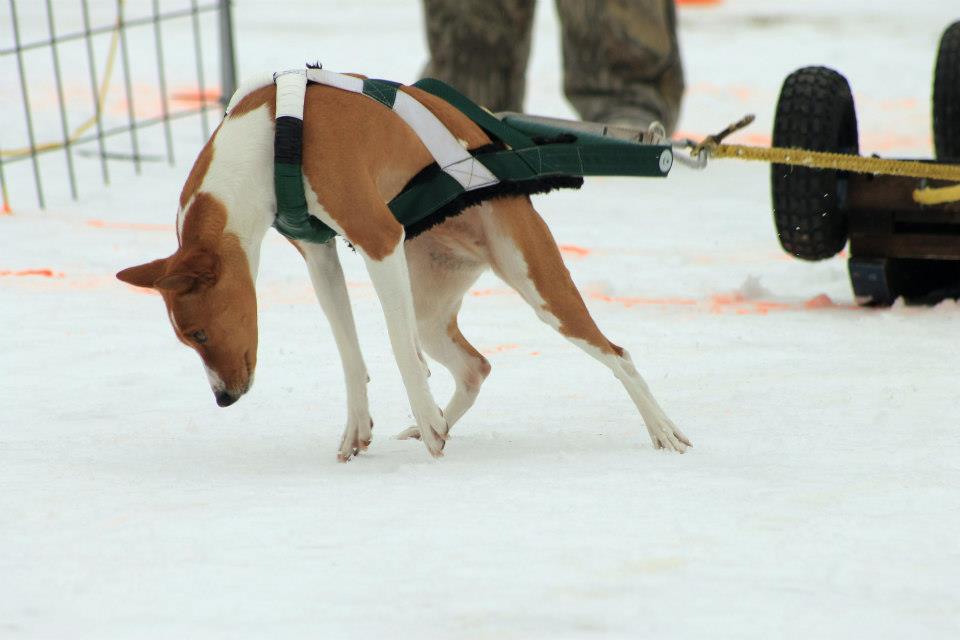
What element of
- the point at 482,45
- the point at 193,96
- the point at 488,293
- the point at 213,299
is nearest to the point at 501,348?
the point at 488,293

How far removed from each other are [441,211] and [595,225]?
3471 mm

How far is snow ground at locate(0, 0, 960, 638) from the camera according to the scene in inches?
83.7

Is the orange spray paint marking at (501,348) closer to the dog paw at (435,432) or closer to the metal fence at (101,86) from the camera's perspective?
the dog paw at (435,432)

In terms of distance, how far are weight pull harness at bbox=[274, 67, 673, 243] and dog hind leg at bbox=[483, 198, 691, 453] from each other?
0.19 ft

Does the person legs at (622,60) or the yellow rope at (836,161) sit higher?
the yellow rope at (836,161)

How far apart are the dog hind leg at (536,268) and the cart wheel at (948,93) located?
2454 millimetres

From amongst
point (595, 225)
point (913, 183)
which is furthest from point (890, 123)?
point (913, 183)

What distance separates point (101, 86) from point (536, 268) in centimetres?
685

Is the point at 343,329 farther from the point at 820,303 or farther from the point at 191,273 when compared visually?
the point at 820,303

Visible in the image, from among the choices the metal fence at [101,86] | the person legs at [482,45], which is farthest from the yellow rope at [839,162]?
the metal fence at [101,86]

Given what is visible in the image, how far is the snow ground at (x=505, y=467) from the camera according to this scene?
2125mm

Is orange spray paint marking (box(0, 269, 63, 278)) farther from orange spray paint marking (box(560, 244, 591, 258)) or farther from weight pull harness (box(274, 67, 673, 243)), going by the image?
weight pull harness (box(274, 67, 673, 243))

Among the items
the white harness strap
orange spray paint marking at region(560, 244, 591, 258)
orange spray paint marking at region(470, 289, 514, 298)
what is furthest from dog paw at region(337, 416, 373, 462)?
orange spray paint marking at region(560, 244, 591, 258)

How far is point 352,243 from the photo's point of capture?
2.75 metres
